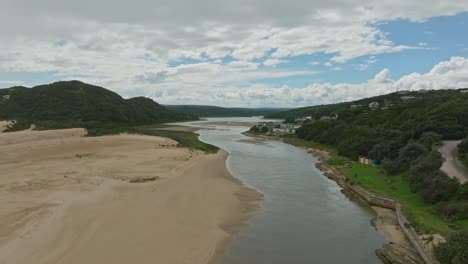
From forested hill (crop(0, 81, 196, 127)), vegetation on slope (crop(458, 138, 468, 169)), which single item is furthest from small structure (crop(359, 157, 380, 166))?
forested hill (crop(0, 81, 196, 127))

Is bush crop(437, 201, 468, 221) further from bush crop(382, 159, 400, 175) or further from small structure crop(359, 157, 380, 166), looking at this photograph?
small structure crop(359, 157, 380, 166)

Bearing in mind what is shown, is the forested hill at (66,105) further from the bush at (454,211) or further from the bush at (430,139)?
the bush at (454,211)

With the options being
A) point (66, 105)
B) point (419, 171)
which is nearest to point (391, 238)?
point (419, 171)

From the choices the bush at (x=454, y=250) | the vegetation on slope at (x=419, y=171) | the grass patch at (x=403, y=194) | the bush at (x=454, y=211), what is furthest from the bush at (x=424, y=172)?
the bush at (x=454, y=250)

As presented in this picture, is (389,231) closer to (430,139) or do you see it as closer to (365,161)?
(430,139)

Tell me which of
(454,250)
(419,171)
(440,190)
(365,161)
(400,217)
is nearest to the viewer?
(454,250)

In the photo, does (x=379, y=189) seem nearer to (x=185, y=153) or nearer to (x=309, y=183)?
(x=309, y=183)

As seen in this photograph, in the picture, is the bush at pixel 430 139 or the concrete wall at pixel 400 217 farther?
the bush at pixel 430 139
